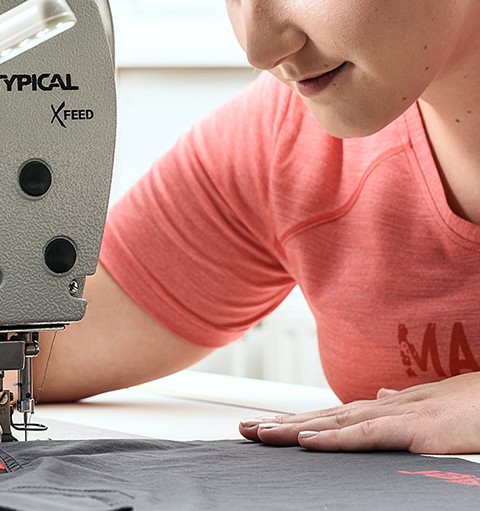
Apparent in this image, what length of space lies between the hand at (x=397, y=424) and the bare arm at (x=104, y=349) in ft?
1.41

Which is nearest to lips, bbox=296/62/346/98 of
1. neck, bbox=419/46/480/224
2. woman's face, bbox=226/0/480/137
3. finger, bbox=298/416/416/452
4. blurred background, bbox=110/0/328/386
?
woman's face, bbox=226/0/480/137

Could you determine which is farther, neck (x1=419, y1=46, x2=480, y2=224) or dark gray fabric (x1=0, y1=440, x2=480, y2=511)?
neck (x1=419, y1=46, x2=480, y2=224)

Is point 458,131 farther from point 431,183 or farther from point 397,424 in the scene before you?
point 397,424

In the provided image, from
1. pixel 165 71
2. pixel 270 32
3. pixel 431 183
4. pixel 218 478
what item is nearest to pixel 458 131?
pixel 431 183

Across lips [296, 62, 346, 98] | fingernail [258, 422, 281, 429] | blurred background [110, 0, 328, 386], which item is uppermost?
blurred background [110, 0, 328, 386]

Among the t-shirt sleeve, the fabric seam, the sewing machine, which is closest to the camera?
the sewing machine

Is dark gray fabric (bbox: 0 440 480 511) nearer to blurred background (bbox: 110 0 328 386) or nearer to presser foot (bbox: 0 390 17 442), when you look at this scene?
presser foot (bbox: 0 390 17 442)

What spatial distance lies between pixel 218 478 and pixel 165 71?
2.02 m

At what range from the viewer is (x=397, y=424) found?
0.97 metres

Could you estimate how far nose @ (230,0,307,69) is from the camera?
102 cm

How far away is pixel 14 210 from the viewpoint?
2.92 ft

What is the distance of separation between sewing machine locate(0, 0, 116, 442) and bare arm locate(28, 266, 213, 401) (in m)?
0.49

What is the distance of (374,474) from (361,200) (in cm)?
55

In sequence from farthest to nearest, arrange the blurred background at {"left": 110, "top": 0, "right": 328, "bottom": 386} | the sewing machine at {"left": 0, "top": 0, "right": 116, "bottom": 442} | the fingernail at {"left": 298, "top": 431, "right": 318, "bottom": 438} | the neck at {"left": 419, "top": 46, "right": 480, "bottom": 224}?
the blurred background at {"left": 110, "top": 0, "right": 328, "bottom": 386} < the neck at {"left": 419, "top": 46, "right": 480, "bottom": 224} < the fingernail at {"left": 298, "top": 431, "right": 318, "bottom": 438} < the sewing machine at {"left": 0, "top": 0, "right": 116, "bottom": 442}
